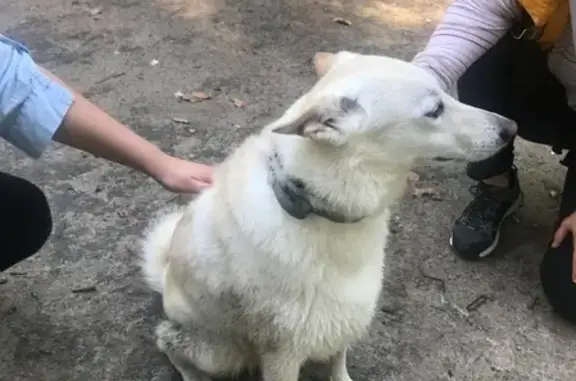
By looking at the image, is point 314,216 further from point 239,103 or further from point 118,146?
point 239,103

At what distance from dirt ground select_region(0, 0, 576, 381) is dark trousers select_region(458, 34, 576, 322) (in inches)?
5.5

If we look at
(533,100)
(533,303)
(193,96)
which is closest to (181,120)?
(193,96)

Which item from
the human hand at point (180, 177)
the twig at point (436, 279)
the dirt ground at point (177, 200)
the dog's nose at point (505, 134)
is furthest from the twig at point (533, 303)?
the human hand at point (180, 177)

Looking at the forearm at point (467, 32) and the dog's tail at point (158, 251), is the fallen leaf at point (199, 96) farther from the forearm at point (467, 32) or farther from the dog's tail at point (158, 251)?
the forearm at point (467, 32)

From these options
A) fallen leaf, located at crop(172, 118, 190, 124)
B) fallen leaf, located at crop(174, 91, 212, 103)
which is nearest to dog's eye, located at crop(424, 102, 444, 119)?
fallen leaf, located at crop(172, 118, 190, 124)

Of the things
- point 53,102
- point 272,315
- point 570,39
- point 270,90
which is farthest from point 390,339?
point 270,90

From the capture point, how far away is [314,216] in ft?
5.23

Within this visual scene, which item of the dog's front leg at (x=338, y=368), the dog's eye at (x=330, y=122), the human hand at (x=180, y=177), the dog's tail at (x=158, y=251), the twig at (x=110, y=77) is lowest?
the twig at (x=110, y=77)

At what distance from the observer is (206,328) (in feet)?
5.90

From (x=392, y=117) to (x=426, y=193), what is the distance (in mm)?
1114

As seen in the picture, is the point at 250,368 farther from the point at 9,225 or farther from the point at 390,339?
the point at 9,225

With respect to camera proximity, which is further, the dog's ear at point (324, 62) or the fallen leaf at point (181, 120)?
the fallen leaf at point (181, 120)

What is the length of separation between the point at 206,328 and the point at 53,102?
61 cm

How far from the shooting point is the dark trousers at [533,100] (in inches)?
87.3
